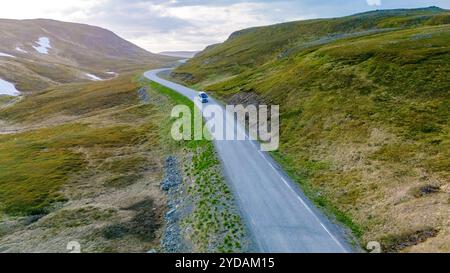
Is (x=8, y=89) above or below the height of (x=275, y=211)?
above

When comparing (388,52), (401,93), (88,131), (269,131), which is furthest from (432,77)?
(88,131)

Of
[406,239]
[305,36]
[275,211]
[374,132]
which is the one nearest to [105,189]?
[275,211]

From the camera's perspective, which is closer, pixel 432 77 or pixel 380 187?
pixel 380 187

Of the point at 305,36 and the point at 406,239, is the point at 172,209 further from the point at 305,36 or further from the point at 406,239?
the point at 305,36

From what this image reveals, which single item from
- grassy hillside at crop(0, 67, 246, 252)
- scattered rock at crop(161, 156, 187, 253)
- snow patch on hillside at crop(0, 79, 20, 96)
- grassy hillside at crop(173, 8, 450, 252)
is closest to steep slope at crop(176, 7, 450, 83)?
grassy hillside at crop(173, 8, 450, 252)

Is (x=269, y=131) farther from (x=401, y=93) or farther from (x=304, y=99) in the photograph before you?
(x=401, y=93)

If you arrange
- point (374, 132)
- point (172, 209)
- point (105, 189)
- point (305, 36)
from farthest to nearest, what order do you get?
point (305, 36)
point (374, 132)
point (105, 189)
point (172, 209)

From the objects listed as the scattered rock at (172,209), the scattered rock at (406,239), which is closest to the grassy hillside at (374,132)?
the scattered rock at (406,239)
